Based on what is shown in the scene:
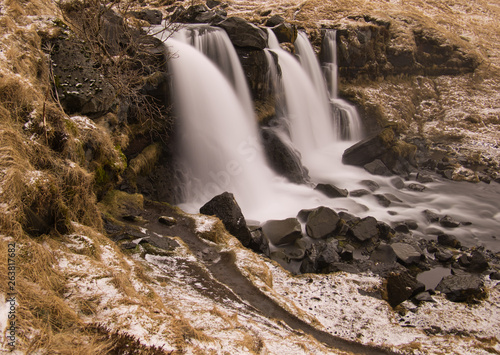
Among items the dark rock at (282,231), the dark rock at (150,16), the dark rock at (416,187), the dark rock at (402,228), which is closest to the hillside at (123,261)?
the dark rock at (402,228)

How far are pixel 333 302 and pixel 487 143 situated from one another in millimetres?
20524

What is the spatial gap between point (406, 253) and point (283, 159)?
7.06 m

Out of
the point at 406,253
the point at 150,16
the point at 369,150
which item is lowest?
the point at 406,253

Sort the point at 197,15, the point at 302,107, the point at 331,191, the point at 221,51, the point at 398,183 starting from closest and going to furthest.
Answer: the point at 331,191 → the point at 221,51 → the point at 398,183 → the point at 302,107 → the point at 197,15

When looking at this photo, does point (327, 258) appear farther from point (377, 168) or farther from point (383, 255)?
point (377, 168)

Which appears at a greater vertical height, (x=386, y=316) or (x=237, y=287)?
(x=237, y=287)

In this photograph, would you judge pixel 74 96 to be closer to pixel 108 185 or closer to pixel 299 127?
pixel 108 185

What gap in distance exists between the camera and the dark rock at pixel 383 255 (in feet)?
30.0

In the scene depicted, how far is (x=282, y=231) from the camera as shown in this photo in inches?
406

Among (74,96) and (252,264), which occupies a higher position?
(74,96)

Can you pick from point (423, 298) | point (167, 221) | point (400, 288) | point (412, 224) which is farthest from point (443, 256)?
point (167, 221)

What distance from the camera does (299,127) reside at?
750 inches

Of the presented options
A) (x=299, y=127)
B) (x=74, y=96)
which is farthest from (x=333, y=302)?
(x=299, y=127)

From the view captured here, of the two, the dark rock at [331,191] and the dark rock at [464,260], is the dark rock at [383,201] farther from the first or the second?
the dark rock at [464,260]
